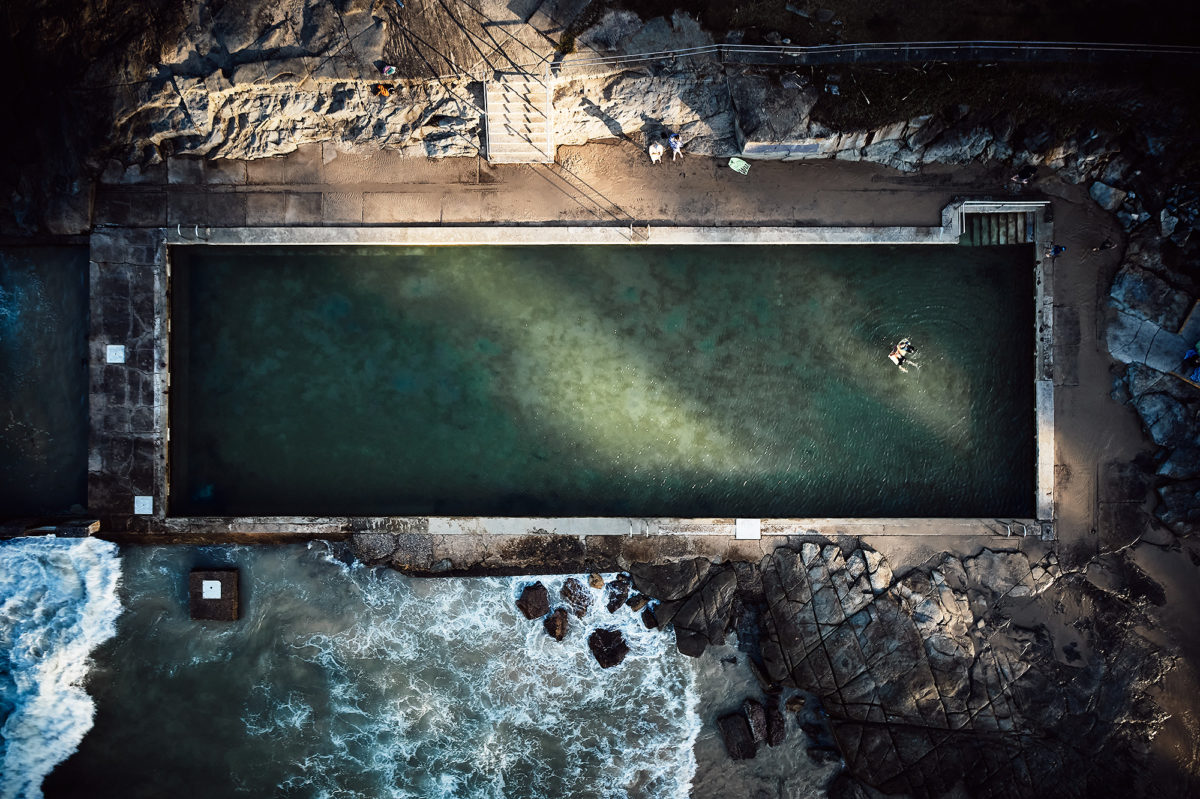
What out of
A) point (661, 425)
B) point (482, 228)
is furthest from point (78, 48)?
point (661, 425)

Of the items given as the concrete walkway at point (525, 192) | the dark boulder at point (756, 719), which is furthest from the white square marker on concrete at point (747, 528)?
the concrete walkway at point (525, 192)

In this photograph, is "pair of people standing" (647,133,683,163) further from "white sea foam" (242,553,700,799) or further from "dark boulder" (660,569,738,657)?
"white sea foam" (242,553,700,799)

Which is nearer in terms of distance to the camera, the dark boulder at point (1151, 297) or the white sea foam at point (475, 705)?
the dark boulder at point (1151, 297)

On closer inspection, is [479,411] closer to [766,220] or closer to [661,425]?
[661,425]

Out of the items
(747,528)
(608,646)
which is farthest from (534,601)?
(747,528)

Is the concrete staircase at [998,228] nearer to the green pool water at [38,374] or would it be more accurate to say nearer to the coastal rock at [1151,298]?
the coastal rock at [1151,298]

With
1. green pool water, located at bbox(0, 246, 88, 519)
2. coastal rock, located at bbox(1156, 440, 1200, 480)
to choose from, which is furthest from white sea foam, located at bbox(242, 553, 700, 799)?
coastal rock, located at bbox(1156, 440, 1200, 480)
